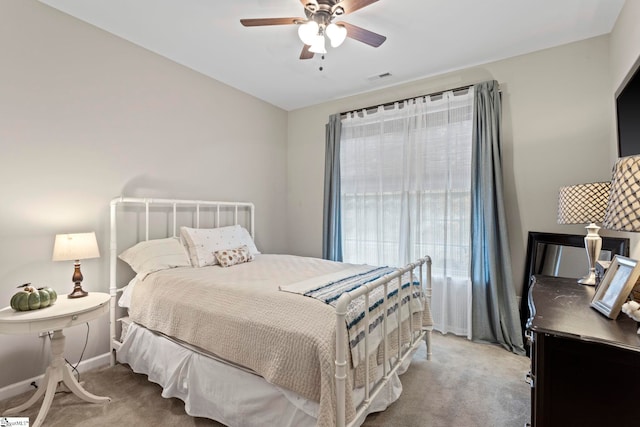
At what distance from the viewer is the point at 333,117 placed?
4.00 meters

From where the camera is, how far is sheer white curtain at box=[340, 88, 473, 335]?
10.3ft

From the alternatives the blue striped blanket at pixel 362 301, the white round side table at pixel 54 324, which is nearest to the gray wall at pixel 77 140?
the white round side table at pixel 54 324

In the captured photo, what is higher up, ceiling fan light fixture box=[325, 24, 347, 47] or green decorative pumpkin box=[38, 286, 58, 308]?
ceiling fan light fixture box=[325, 24, 347, 47]

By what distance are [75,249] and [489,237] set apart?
3446 millimetres

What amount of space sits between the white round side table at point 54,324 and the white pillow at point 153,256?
1.32 ft

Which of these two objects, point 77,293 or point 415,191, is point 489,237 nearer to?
point 415,191

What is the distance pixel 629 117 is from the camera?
6.04ft

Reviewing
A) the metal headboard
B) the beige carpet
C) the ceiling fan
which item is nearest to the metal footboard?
the beige carpet

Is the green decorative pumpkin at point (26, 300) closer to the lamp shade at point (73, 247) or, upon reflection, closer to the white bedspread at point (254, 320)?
the lamp shade at point (73, 247)

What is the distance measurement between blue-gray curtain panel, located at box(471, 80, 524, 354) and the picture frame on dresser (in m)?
1.54

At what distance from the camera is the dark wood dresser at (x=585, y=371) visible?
1.01 meters

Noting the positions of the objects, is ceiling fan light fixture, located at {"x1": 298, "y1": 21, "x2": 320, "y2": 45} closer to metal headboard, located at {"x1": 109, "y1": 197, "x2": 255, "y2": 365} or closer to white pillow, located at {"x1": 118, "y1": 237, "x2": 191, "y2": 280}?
metal headboard, located at {"x1": 109, "y1": 197, "x2": 255, "y2": 365}

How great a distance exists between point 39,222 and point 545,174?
4251 millimetres

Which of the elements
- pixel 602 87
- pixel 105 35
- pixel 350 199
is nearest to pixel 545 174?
pixel 602 87
